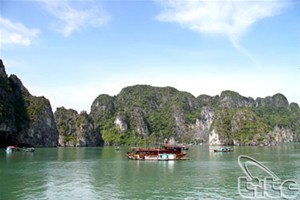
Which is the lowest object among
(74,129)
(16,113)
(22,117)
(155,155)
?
(155,155)

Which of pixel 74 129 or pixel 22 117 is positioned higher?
pixel 22 117

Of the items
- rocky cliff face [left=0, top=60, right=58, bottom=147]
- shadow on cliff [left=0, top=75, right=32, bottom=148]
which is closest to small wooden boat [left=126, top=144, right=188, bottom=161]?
rocky cliff face [left=0, top=60, right=58, bottom=147]

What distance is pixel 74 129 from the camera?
19038cm

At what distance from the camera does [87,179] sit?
41781mm

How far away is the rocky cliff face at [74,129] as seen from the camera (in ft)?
612

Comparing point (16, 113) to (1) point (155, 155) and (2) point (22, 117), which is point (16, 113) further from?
(1) point (155, 155)

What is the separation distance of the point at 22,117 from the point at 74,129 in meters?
41.7

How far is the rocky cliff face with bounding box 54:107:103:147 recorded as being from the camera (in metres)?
187

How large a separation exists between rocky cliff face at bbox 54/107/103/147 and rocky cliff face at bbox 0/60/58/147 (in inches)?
620

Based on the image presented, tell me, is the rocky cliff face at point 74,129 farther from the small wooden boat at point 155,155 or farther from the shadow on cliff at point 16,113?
the small wooden boat at point 155,155

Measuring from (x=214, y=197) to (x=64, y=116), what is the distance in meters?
177

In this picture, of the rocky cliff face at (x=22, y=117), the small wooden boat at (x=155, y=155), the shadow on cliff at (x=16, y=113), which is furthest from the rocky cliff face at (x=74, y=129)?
the small wooden boat at (x=155, y=155)

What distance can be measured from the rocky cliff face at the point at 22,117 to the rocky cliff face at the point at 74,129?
15.8 meters

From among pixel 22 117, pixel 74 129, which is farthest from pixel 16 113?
pixel 74 129
